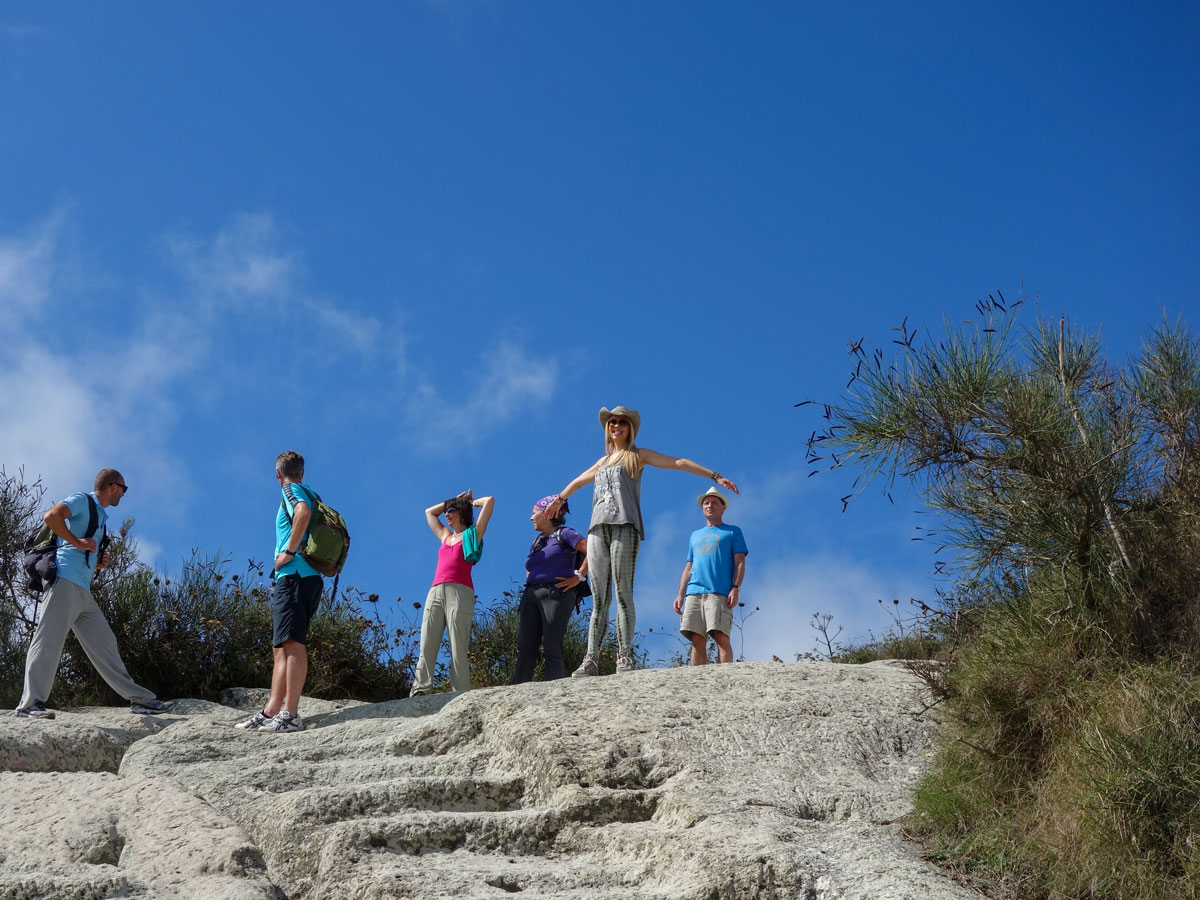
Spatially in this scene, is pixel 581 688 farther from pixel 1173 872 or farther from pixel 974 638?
pixel 1173 872

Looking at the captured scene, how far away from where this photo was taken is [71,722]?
752cm

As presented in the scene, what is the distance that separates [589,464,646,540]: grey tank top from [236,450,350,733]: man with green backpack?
6.30ft

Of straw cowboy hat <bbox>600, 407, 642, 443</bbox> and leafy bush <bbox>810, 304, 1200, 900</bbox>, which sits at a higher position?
straw cowboy hat <bbox>600, 407, 642, 443</bbox>

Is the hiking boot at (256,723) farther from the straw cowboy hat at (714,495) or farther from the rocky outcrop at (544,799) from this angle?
the straw cowboy hat at (714,495)

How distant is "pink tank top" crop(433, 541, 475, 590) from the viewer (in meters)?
8.48

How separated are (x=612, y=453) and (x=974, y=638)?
3.56m

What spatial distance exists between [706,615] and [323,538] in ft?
10.7

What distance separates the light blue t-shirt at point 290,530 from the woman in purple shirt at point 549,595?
1.90 m

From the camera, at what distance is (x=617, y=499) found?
7879mm

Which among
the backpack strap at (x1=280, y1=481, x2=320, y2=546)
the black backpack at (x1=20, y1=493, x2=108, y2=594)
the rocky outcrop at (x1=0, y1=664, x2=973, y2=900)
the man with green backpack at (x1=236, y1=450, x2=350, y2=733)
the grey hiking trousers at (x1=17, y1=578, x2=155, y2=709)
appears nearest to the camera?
the rocky outcrop at (x1=0, y1=664, x2=973, y2=900)

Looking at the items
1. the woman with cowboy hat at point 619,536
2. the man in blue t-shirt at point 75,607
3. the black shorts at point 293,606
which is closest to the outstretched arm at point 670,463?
the woman with cowboy hat at point 619,536

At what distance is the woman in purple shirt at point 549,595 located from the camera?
848cm

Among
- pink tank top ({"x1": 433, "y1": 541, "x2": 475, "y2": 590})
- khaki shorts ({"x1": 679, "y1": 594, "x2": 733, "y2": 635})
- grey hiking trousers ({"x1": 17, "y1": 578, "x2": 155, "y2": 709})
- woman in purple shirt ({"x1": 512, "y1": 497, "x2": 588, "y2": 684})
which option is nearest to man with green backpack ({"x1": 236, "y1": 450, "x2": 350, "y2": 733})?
pink tank top ({"x1": 433, "y1": 541, "x2": 475, "y2": 590})

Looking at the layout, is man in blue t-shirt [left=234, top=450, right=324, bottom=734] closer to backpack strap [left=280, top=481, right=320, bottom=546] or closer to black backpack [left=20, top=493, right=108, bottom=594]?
backpack strap [left=280, top=481, right=320, bottom=546]
